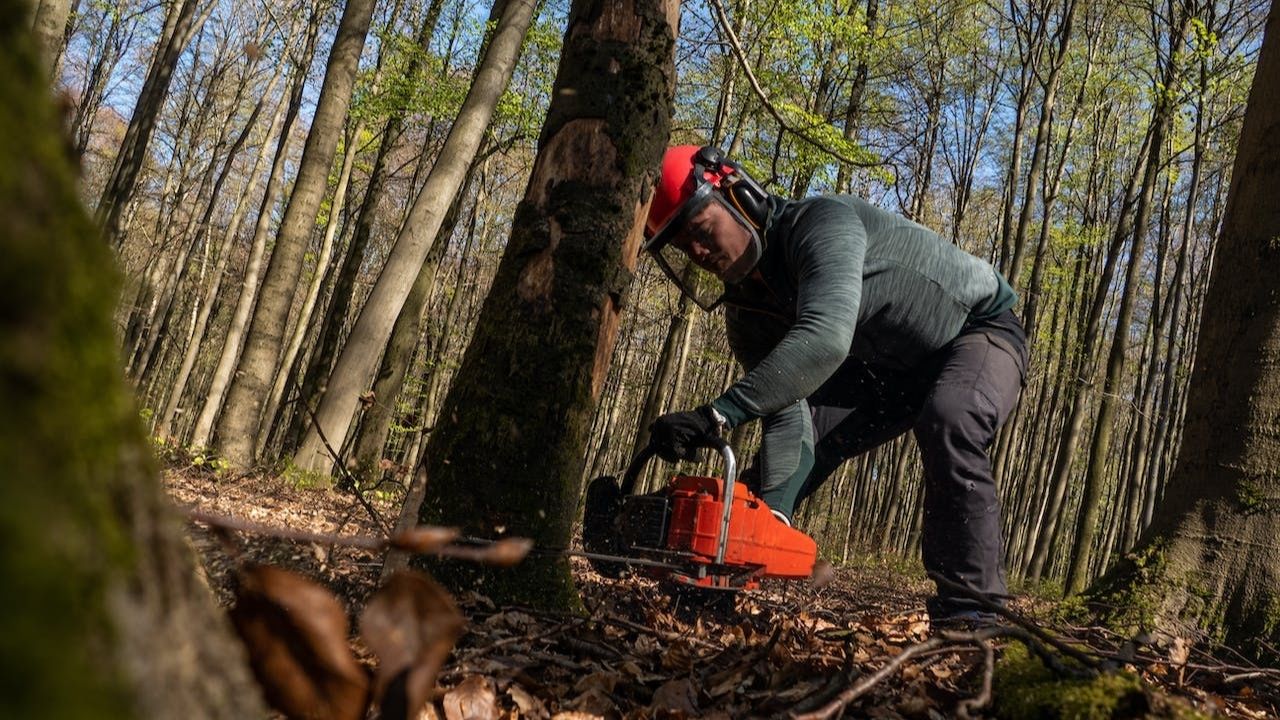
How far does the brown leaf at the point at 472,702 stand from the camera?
5.26 feet

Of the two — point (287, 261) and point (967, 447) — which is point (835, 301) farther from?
point (287, 261)

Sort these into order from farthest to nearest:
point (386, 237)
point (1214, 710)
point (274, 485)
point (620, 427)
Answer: point (620, 427)
point (386, 237)
point (274, 485)
point (1214, 710)

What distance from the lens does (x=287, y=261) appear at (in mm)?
9531

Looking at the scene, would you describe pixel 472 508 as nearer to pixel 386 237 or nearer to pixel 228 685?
pixel 228 685

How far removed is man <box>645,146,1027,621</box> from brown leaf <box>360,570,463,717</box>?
2.52m

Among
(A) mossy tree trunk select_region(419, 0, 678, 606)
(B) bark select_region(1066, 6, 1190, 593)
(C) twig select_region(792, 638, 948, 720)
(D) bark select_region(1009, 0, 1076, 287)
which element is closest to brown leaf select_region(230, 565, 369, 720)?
(C) twig select_region(792, 638, 948, 720)

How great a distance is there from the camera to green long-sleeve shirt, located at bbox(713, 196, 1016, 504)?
10.5 feet

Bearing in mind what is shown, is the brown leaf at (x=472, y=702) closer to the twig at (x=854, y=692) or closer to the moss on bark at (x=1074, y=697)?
the twig at (x=854, y=692)

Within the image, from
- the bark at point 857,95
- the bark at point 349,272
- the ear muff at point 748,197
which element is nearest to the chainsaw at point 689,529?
the ear muff at point 748,197

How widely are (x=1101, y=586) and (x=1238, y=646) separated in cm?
50

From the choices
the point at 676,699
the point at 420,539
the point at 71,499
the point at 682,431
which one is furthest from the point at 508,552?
the point at 682,431

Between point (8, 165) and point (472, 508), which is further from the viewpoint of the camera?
point (472, 508)

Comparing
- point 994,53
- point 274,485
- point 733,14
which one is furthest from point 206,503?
point 994,53

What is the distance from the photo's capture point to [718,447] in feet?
10.8
